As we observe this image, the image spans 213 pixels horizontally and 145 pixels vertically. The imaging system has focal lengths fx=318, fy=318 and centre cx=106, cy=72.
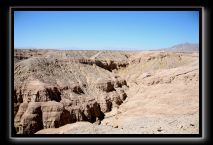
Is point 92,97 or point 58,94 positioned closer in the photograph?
point 58,94

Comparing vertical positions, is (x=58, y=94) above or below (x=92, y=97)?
above

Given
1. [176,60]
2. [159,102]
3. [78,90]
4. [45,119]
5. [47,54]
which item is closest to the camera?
[45,119]

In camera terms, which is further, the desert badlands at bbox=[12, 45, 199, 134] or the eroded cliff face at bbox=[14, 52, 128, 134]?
the eroded cliff face at bbox=[14, 52, 128, 134]

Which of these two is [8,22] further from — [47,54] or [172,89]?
[47,54]

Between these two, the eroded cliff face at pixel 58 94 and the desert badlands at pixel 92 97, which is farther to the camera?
the eroded cliff face at pixel 58 94
